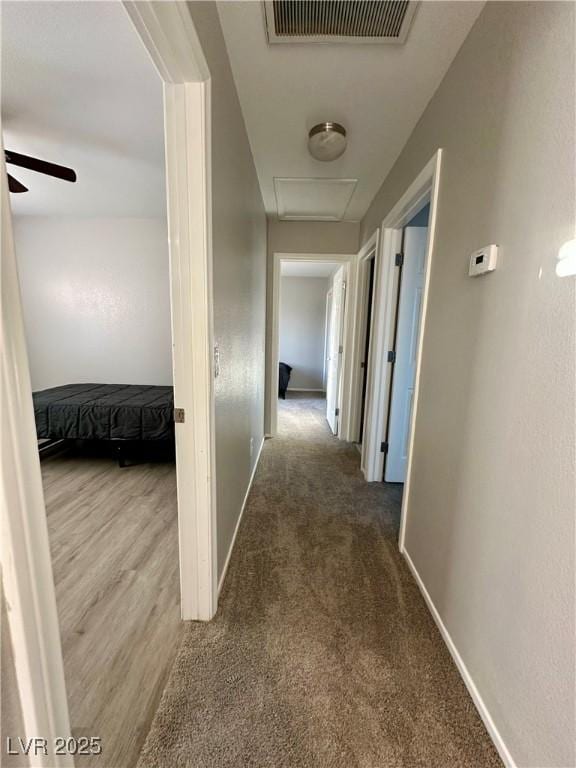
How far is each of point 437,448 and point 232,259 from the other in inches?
53.4

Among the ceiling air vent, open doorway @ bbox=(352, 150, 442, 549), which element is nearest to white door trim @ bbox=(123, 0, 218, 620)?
the ceiling air vent

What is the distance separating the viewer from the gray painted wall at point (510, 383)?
0.78 meters

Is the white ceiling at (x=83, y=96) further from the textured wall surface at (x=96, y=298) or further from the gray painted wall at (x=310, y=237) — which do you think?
the gray painted wall at (x=310, y=237)

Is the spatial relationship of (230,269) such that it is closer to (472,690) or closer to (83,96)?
(83,96)

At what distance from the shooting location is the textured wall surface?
3.65m

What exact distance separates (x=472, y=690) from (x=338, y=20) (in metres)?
2.52

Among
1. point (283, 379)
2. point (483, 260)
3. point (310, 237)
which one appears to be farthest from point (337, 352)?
point (483, 260)

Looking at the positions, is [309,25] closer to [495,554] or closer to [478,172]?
[478,172]

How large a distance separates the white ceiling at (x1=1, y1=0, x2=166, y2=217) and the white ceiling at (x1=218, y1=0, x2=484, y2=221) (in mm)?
502

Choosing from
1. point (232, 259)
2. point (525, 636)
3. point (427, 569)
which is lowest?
point (427, 569)

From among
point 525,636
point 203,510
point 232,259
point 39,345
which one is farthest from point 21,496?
point 39,345

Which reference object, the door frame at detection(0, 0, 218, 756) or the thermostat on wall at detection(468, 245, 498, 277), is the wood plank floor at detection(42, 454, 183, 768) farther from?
the thermostat on wall at detection(468, 245, 498, 277)

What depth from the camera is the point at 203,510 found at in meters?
1.26

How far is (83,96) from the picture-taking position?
5.50ft
